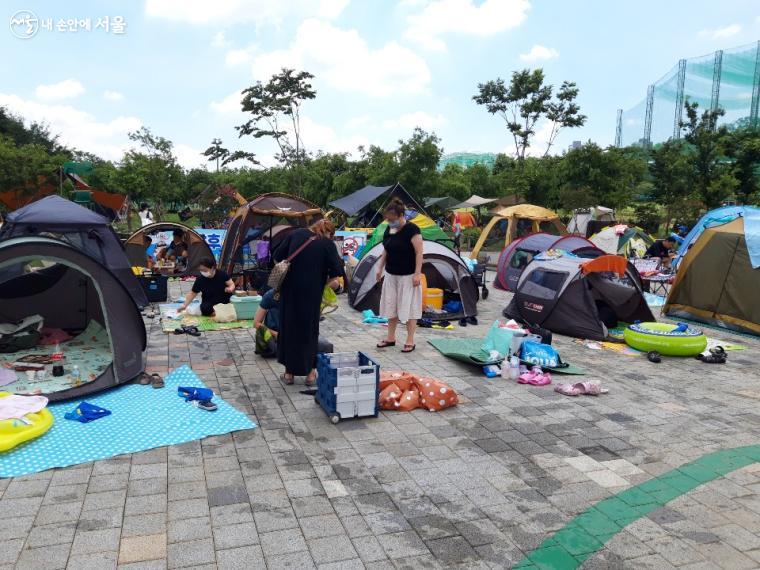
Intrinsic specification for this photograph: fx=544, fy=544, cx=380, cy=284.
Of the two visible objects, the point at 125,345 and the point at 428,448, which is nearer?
the point at 428,448

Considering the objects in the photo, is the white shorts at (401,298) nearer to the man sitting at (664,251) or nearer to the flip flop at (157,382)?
the flip flop at (157,382)

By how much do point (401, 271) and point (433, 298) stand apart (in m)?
2.55

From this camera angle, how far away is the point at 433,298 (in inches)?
359

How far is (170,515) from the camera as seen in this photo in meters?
3.12

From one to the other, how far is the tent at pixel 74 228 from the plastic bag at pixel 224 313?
114 cm

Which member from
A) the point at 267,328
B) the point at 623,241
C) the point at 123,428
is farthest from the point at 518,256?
the point at 123,428

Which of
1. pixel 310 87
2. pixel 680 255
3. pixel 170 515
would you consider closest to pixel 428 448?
pixel 170 515

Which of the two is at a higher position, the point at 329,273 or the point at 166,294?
the point at 329,273

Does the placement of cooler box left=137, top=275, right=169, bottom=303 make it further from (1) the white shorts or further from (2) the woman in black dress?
(2) the woman in black dress

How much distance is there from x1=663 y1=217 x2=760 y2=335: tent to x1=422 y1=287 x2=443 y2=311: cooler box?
4.16 m

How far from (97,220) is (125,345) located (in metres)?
3.77

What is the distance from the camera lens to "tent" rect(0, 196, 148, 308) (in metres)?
7.67

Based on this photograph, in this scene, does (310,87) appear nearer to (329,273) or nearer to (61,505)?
(329,273)

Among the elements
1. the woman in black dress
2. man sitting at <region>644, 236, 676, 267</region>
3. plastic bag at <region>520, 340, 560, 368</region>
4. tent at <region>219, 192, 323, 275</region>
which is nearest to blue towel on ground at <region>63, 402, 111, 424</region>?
the woman in black dress
